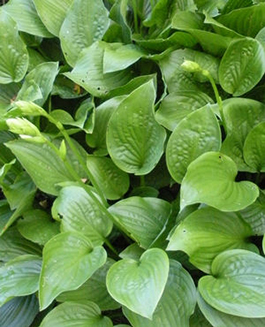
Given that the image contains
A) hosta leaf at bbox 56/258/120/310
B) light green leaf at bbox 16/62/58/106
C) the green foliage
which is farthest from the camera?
light green leaf at bbox 16/62/58/106

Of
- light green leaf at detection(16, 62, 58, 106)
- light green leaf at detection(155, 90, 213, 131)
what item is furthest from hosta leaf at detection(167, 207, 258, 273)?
light green leaf at detection(16, 62, 58, 106)

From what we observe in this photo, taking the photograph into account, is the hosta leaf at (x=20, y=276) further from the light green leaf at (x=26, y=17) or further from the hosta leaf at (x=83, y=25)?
the light green leaf at (x=26, y=17)

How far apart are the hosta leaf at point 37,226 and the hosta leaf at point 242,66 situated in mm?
631

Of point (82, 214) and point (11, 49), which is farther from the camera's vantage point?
point (11, 49)

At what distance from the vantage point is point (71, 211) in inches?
45.1

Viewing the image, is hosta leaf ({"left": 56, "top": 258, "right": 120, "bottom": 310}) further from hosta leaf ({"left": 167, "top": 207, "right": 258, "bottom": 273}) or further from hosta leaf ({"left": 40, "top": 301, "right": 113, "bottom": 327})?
hosta leaf ({"left": 167, "top": 207, "right": 258, "bottom": 273})

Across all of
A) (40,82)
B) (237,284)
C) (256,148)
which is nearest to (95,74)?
(40,82)

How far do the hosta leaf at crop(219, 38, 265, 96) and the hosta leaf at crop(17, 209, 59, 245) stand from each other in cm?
63

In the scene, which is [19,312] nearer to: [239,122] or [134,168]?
[134,168]

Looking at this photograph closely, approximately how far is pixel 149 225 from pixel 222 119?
331 mm

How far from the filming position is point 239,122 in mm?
1216

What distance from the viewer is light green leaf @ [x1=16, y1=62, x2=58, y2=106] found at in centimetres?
133

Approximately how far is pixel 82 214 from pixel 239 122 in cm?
49

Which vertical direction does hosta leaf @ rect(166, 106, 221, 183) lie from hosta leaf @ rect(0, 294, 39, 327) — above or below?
above
